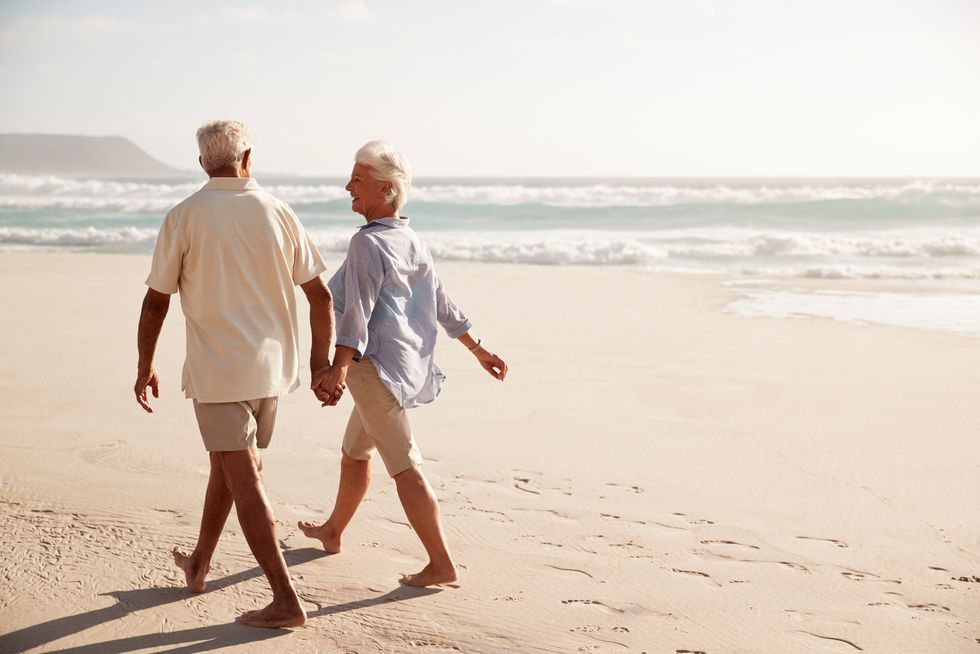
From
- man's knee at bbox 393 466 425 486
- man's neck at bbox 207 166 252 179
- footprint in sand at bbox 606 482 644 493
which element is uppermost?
man's neck at bbox 207 166 252 179

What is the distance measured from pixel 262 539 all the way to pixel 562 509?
64.7 inches

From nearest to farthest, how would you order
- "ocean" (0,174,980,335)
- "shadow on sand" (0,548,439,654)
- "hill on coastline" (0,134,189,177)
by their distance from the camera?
1. "shadow on sand" (0,548,439,654)
2. "ocean" (0,174,980,335)
3. "hill on coastline" (0,134,189,177)

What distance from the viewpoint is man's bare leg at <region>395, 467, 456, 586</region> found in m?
3.33

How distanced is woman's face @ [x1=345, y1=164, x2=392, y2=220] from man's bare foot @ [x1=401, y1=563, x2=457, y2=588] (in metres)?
1.26

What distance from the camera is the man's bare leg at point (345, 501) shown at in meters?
3.68

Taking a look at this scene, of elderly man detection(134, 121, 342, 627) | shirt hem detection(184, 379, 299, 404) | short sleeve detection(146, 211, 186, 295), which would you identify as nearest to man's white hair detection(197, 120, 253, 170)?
elderly man detection(134, 121, 342, 627)

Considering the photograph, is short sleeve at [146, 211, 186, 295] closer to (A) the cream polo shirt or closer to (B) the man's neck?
(A) the cream polo shirt

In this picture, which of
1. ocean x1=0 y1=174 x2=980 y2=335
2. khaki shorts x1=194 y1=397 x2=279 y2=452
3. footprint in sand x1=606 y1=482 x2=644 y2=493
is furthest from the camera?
ocean x1=0 y1=174 x2=980 y2=335

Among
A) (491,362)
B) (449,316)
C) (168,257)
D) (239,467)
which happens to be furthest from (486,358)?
(168,257)

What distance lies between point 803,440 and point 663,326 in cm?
410

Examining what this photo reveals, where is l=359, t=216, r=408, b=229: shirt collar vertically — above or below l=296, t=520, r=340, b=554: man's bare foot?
above

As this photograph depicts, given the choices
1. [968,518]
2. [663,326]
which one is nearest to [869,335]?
[663,326]

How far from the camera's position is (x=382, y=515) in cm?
415

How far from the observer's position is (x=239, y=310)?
2.94m
